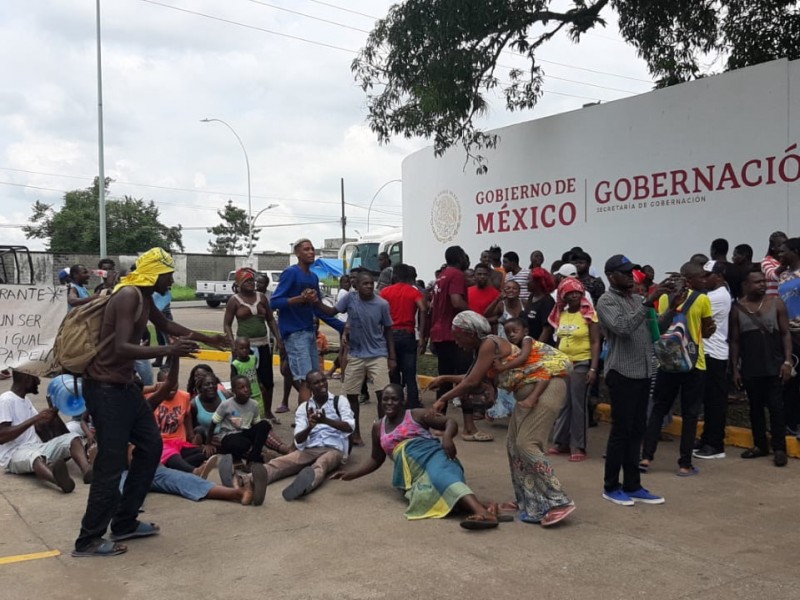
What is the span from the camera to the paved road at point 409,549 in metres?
4.45

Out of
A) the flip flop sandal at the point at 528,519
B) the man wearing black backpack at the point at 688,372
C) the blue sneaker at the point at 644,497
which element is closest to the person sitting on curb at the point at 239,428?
the flip flop sandal at the point at 528,519

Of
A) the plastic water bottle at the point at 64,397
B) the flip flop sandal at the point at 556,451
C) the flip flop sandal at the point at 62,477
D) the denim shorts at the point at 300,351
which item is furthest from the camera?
the denim shorts at the point at 300,351

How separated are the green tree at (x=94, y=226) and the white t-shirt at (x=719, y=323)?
5569 cm

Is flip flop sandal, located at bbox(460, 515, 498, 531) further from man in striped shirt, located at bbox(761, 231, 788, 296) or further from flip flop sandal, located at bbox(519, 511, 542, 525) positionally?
man in striped shirt, located at bbox(761, 231, 788, 296)

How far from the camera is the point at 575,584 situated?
4.48m

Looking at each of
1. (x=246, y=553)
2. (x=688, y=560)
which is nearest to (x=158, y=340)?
(x=246, y=553)

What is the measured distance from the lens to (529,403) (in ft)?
18.2

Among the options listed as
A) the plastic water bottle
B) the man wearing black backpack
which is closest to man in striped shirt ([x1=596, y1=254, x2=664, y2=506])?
the man wearing black backpack

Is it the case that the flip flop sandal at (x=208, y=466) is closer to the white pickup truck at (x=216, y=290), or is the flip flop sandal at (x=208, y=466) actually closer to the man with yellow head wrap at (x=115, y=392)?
the man with yellow head wrap at (x=115, y=392)

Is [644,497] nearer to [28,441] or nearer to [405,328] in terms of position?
[405,328]

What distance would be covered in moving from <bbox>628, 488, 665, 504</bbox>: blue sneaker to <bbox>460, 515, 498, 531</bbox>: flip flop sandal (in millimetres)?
1302

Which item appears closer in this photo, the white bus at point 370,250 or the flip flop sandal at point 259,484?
the flip flop sandal at point 259,484

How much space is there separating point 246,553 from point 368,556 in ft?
2.45

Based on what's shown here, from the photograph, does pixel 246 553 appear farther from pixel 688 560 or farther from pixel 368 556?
pixel 688 560
